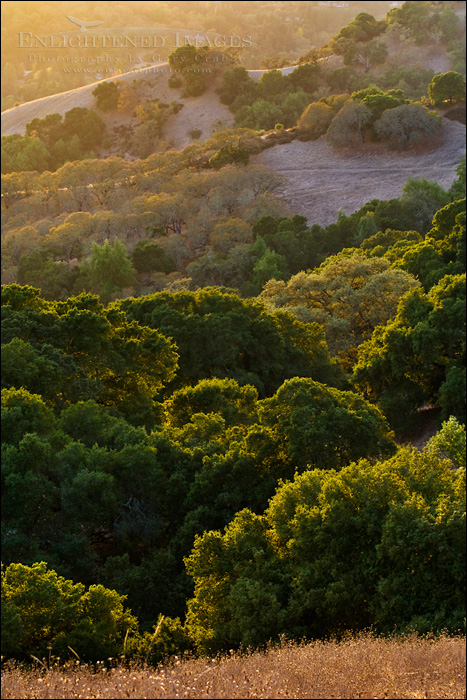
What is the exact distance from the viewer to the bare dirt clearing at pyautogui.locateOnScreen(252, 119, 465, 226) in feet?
214

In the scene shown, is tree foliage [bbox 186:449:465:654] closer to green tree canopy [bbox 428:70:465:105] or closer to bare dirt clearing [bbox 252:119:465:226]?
bare dirt clearing [bbox 252:119:465:226]

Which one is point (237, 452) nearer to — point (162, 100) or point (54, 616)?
point (54, 616)

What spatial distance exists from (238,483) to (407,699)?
9.58 metres

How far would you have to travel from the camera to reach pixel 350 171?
71.0 metres

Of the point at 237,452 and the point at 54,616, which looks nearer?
the point at 54,616

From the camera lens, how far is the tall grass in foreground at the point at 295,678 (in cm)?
763

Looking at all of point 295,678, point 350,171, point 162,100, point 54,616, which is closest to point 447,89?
point 350,171

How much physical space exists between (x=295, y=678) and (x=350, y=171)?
66648mm

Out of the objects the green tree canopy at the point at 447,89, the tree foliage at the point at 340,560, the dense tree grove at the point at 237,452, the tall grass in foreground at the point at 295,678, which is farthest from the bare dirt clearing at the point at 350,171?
the tall grass in foreground at the point at 295,678

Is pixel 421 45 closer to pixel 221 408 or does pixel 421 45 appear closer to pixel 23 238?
pixel 23 238

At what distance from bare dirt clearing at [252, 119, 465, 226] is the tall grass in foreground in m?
56.1

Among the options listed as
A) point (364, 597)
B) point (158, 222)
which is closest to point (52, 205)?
point (158, 222)

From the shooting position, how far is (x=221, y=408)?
21.2 m

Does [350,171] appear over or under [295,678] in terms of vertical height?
over
